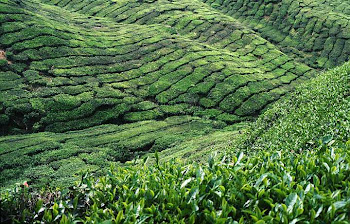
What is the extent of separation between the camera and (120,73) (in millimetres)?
18125

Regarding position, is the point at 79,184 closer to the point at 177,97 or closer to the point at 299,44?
the point at 177,97

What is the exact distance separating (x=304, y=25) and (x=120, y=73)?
18.8m

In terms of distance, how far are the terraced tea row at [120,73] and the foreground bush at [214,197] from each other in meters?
11.1

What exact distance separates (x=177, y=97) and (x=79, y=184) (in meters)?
14.1

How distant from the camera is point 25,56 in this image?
16234mm

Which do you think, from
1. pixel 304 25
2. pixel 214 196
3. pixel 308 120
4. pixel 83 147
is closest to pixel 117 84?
pixel 83 147

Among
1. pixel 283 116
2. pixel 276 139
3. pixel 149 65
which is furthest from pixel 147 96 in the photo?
pixel 276 139

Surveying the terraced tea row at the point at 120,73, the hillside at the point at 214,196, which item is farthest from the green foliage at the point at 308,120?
the terraced tea row at the point at 120,73

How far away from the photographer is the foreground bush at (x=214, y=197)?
102 inches

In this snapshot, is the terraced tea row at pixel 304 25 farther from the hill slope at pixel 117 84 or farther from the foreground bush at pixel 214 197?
the foreground bush at pixel 214 197

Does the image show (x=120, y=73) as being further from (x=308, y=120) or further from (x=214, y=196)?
(x=214, y=196)

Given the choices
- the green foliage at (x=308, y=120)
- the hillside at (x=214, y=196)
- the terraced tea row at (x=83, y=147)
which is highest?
the hillside at (x=214, y=196)

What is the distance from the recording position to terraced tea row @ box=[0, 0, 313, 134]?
14.3 m

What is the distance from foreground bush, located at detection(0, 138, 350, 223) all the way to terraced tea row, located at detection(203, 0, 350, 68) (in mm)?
23663
